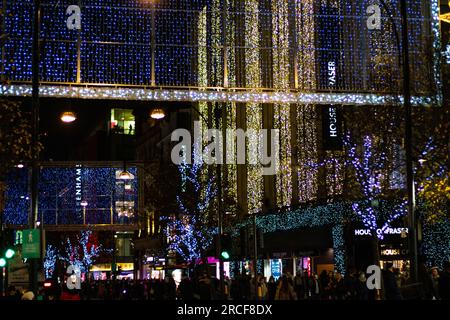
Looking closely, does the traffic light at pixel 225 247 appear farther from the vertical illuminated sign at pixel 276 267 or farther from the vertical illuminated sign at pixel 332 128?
the vertical illuminated sign at pixel 276 267

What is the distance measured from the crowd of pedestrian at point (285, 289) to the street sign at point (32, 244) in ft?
3.15

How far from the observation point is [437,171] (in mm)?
31750

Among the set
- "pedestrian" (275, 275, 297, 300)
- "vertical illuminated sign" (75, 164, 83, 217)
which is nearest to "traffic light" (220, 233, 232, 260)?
"pedestrian" (275, 275, 297, 300)

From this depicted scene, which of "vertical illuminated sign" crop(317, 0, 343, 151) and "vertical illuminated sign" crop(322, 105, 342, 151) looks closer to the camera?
"vertical illuminated sign" crop(317, 0, 343, 151)

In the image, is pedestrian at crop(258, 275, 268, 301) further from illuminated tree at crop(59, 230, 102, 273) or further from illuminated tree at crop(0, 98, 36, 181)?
illuminated tree at crop(59, 230, 102, 273)

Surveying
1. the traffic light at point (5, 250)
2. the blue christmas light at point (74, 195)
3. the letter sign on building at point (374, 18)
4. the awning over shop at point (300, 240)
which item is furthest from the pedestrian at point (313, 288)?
the traffic light at point (5, 250)

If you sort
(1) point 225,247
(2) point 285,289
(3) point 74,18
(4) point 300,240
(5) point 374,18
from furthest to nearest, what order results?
(4) point 300,240 → (1) point 225,247 → (2) point 285,289 → (5) point 374,18 → (3) point 74,18

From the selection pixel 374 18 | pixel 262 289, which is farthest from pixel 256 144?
pixel 374 18

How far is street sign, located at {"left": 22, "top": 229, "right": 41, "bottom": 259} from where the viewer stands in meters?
19.3

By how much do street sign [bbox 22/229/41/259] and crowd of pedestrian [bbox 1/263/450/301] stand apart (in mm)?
960

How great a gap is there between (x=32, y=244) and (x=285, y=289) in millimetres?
10856

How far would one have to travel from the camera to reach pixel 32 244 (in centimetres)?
1942

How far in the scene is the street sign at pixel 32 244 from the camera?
63.3 ft

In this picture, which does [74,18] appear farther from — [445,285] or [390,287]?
[445,285]
